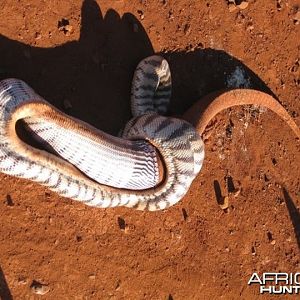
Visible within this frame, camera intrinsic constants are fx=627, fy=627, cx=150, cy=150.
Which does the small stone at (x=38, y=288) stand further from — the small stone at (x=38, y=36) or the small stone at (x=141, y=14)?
the small stone at (x=141, y=14)

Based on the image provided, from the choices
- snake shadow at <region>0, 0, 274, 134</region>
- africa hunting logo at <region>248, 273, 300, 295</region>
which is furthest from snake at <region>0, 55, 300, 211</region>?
africa hunting logo at <region>248, 273, 300, 295</region>

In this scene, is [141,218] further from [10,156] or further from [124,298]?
[10,156]

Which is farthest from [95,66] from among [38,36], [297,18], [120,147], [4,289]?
[297,18]

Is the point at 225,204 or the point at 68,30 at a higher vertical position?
the point at 68,30

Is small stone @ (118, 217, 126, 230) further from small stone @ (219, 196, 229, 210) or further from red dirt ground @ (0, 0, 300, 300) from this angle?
small stone @ (219, 196, 229, 210)

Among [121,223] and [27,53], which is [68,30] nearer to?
[27,53]

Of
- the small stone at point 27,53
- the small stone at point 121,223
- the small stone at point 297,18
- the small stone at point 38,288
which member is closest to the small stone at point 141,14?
the small stone at point 27,53
